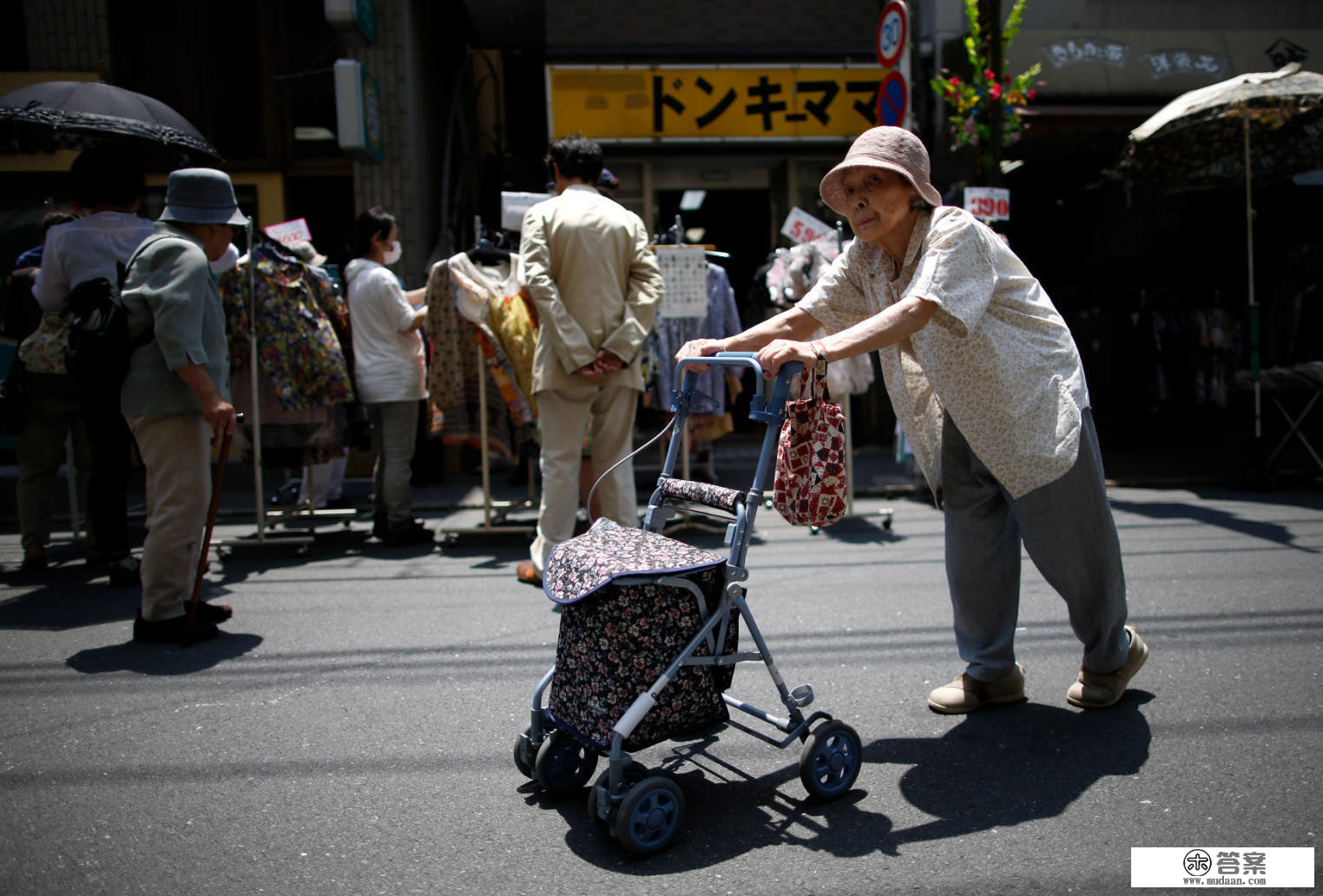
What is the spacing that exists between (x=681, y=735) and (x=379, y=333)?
14.3 feet

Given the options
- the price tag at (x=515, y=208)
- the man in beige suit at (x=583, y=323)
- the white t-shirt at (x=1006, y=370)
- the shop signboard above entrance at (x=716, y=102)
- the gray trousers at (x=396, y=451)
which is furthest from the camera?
the shop signboard above entrance at (x=716, y=102)

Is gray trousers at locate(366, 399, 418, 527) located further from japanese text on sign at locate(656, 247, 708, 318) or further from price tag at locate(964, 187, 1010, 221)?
price tag at locate(964, 187, 1010, 221)

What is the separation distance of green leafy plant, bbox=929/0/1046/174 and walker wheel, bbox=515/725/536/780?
21.7 feet

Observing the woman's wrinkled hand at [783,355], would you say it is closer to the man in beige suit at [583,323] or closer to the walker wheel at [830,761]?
the walker wheel at [830,761]

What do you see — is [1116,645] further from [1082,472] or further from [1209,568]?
[1209,568]

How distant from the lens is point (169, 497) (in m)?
4.16

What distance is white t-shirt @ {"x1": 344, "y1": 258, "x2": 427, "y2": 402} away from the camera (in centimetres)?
611

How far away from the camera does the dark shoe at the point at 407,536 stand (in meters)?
6.35

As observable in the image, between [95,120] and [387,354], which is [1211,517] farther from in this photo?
[95,120]

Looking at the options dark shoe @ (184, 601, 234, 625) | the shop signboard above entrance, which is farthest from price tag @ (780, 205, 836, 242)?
dark shoe @ (184, 601, 234, 625)

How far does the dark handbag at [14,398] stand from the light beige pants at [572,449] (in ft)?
10.3

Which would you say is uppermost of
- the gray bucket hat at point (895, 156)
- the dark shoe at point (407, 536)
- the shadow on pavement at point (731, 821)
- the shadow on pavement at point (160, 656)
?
the gray bucket hat at point (895, 156)

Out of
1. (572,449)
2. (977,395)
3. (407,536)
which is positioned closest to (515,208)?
(572,449)

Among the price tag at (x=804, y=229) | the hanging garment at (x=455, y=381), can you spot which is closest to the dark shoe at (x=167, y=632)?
the hanging garment at (x=455, y=381)
